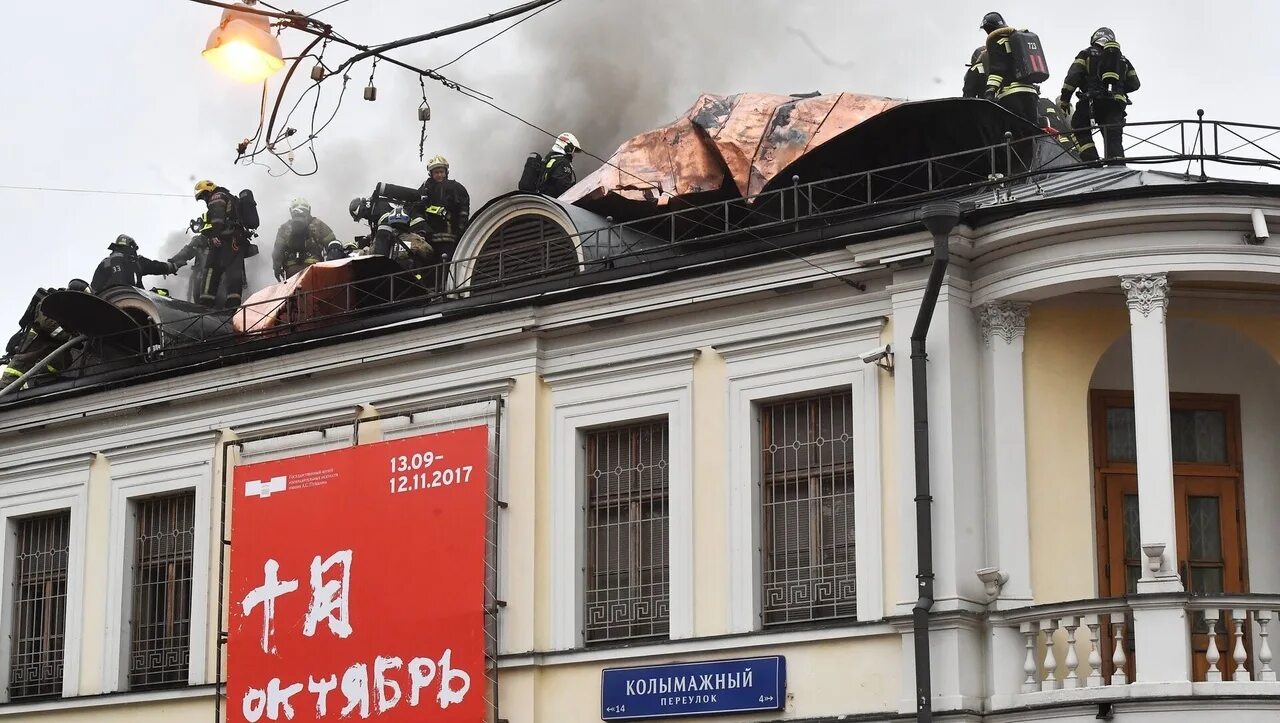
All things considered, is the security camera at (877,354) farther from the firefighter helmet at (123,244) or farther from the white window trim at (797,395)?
the firefighter helmet at (123,244)

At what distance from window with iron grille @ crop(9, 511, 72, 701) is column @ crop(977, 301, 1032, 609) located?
511 inches

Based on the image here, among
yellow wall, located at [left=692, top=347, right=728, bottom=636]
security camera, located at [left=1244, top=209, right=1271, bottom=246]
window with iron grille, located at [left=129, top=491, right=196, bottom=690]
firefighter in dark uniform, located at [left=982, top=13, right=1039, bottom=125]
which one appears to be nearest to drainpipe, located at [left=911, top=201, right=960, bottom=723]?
yellow wall, located at [left=692, top=347, right=728, bottom=636]

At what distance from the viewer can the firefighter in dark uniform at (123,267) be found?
107ft

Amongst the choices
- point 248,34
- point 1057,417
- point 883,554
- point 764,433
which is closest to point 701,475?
point 764,433

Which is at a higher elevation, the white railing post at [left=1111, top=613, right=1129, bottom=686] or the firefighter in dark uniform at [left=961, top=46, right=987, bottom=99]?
the firefighter in dark uniform at [left=961, top=46, right=987, bottom=99]

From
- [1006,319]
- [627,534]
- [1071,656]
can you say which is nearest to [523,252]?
[627,534]

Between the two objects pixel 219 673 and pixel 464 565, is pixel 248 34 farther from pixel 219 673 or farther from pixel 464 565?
pixel 219 673

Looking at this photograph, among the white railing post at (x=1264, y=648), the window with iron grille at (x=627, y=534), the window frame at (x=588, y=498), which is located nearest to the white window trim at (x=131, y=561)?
the window frame at (x=588, y=498)

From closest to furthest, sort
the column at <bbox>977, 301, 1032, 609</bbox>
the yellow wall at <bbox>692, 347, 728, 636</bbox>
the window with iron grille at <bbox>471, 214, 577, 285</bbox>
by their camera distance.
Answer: the column at <bbox>977, 301, 1032, 609</bbox>
the yellow wall at <bbox>692, 347, 728, 636</bbox>
the window with iron grille at <bbox>471, 214, 577, 285</bbox>

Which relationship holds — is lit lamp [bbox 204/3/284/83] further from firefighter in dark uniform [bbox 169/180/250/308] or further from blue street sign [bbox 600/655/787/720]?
firefighter in dark uniform [bbox 169/180/250/308]

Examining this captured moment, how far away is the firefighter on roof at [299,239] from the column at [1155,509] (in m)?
18.4

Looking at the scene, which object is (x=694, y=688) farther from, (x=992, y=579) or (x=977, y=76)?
(x=977, y=76)

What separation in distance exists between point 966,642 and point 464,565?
6100 mm

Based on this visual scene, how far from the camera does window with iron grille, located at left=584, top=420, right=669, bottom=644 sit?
2266 centimetres
